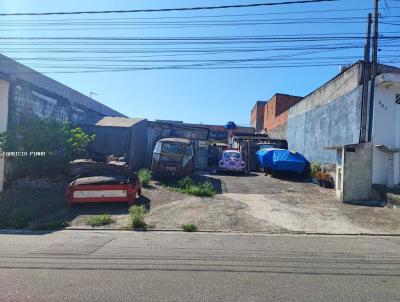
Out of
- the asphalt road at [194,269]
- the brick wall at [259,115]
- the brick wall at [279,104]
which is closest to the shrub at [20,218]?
the asphalt road at [194,269]

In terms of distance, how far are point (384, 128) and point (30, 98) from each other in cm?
1573

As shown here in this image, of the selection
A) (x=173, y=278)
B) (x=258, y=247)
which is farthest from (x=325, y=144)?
(x=173, y=278)

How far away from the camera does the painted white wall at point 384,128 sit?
16.5m

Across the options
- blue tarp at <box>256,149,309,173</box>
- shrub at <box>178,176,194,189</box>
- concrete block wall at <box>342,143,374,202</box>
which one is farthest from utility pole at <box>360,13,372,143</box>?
shrub at <box>178,176,194,189</box>

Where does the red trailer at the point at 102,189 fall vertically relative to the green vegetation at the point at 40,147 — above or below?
below

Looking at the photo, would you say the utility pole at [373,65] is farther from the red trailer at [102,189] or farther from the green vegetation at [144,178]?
the red trailer at [102,189]

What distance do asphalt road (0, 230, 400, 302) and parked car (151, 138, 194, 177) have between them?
31.3 ft

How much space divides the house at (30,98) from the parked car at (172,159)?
249 inches

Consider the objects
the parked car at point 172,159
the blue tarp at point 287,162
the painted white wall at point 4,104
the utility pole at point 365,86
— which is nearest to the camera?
the utility pole at point 365,86

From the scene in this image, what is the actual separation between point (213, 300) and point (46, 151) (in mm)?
13019

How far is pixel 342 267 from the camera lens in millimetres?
6805

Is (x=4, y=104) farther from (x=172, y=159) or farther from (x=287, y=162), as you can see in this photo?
(x=287, y=162)

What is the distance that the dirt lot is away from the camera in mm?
11695

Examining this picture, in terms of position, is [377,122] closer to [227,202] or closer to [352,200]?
[352,200]
